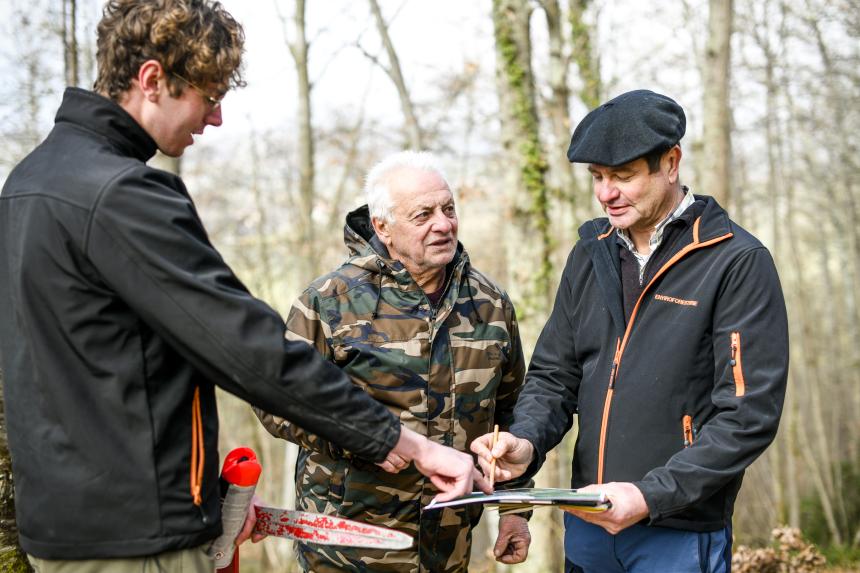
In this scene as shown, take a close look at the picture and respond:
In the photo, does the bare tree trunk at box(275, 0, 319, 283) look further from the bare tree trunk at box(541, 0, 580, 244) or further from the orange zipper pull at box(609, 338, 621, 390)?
the orange zipper pull at box(609, 338, 621, 390)

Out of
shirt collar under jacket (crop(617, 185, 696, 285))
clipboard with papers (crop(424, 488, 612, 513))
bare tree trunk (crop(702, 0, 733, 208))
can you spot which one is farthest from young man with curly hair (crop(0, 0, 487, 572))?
bare tree trunk (crop(702, 0, 733, 208))

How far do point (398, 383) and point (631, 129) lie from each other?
4.47ft

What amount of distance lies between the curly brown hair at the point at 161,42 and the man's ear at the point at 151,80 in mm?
14

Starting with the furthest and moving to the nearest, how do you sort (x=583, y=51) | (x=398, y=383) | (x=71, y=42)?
(x=583, y=51) < (x=71, y=42) < (x=398, y=383)

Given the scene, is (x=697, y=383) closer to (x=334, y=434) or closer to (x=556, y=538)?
(x=334, y=434)

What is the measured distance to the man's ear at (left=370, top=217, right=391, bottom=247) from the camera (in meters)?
3.63

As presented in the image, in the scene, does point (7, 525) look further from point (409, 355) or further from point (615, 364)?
point (615, 364)

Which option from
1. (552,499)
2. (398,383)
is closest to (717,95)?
(398,383)

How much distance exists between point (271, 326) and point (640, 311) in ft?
4.37

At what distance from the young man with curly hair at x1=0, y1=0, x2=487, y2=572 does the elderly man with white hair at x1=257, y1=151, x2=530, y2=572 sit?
1200 millimetres

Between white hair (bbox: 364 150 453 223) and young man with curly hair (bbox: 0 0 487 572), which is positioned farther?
white hair (bbox: 364 150 453 223)

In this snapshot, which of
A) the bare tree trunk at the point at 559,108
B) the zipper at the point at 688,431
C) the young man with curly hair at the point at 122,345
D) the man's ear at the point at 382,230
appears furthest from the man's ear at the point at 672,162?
the bare tree trunk at the point at 559,108

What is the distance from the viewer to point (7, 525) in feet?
9.17

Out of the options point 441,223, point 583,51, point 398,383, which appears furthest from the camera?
point 583,51
